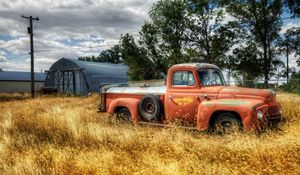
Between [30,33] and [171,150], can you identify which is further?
[30,33]

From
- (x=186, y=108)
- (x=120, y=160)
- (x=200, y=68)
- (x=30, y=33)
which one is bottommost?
(x=120, y=160)

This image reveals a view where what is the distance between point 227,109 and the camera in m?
8.19

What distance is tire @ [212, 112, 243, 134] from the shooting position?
26.4 ft

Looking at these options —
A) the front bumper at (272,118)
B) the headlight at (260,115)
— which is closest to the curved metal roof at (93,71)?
the front bumper at (272,118)

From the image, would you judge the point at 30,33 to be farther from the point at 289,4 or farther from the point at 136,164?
the point at 136,164

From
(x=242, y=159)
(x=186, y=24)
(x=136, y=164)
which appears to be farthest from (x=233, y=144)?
(x=186, y=24)

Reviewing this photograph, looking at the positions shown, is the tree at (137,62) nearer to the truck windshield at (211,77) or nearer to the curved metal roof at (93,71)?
the curved metal roof at (93,71)

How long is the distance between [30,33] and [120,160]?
102 ft

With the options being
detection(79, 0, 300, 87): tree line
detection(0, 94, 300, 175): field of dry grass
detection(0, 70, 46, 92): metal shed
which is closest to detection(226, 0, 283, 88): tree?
detection(79, 0, 300, 87): tree line

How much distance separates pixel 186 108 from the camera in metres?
9.34

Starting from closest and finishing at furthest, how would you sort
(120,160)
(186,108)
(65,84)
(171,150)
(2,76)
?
(120,160)
(171,150)
(186,108)
(65,84)
(2,76)

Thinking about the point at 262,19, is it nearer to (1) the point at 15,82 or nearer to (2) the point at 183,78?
(2) the point at 183,78

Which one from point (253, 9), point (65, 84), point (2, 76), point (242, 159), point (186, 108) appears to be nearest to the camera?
point (242, 159)

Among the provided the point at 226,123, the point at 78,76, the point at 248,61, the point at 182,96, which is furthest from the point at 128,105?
the point at 78,76
